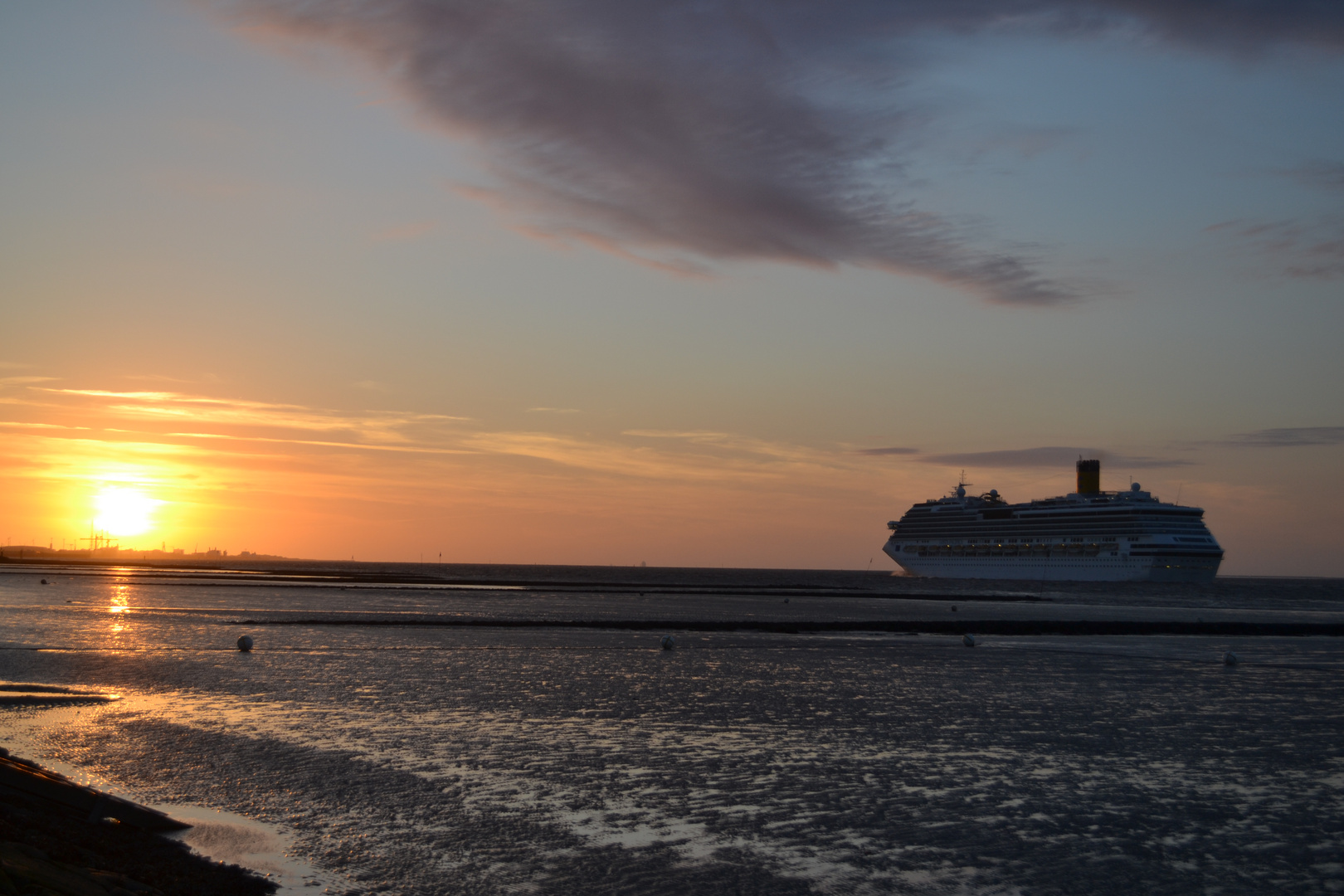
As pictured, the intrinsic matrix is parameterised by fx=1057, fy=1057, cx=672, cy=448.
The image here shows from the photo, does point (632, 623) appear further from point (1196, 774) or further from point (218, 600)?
point (1196, 774)

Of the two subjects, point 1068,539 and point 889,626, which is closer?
point 889,626

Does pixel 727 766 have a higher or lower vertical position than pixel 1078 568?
lower

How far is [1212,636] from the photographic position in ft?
186

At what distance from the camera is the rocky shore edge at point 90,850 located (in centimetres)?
984

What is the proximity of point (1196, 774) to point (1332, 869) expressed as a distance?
18.4 ft

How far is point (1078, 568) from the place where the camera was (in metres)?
162

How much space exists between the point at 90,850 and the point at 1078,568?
166348 millimetres

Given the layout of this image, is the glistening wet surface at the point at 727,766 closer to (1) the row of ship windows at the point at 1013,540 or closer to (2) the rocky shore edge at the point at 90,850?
(2) the rocky shore edge at the point at 90,850

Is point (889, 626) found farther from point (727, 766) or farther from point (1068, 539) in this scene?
point (1068, 539)

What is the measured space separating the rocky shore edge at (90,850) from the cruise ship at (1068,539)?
6299 inches

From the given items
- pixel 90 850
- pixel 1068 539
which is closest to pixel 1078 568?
pixel 1068 539

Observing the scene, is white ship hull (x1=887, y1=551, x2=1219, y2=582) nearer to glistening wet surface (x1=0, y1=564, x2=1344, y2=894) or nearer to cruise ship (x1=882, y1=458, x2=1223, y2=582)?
cruise ship (x1=882, y1=458, x2=1223, y2=582)

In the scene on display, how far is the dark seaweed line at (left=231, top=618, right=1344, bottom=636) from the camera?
55312 mm

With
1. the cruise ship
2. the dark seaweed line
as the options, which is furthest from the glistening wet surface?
the cruise ship
